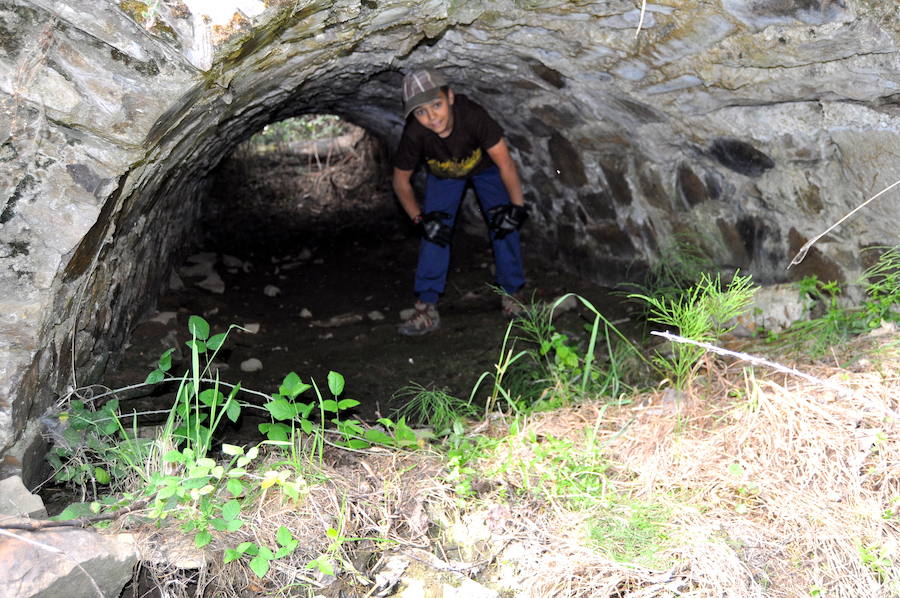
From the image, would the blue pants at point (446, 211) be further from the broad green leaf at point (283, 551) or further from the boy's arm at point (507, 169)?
the broad green leaf at point (283, 551)

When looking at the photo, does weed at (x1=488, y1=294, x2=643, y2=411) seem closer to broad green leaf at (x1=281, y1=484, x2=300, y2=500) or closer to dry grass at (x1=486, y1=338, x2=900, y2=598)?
dry grass at (x1=486, y1=338, x2=900, y2=598)

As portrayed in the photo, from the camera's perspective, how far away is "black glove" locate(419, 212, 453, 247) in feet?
14.0

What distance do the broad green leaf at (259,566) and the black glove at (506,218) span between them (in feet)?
9.13

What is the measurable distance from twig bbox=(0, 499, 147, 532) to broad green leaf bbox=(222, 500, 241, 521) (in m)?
0.25

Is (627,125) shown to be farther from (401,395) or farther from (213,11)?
(213,11)

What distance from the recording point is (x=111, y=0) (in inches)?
80.8

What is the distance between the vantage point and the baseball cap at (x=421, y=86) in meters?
3.71

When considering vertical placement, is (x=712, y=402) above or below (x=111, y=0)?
below

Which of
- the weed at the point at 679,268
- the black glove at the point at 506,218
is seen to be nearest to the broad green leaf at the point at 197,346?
the weed at the point at 679,268

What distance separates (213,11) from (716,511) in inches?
80.0

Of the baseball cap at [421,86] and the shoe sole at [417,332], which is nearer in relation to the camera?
the baseball cap at [421,86]

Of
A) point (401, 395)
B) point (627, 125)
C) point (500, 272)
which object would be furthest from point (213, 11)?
point (500, 272)

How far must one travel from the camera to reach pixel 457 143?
4.06 metres

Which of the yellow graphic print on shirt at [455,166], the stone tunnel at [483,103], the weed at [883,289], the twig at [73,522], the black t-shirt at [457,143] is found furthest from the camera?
the yellow graphic print on shirt at [455,166]
